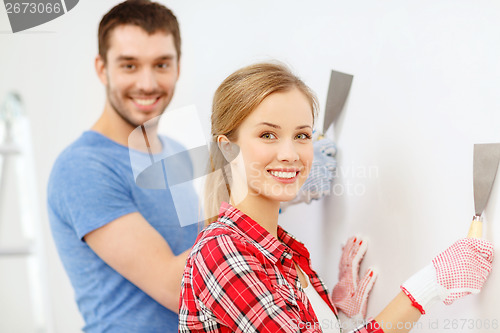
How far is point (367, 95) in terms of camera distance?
1264 mm

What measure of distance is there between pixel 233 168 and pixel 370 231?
44cm

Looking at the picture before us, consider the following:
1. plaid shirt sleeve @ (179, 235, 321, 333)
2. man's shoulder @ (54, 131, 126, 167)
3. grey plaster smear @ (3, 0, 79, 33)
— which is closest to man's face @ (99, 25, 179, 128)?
man's shoulder @ (54, 131, 126, 167)

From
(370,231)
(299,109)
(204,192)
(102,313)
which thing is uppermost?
(299,109)

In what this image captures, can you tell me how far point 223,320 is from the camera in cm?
86

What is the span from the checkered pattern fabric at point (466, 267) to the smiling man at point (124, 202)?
572 mm

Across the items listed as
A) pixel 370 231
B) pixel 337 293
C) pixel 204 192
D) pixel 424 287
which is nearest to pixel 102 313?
pixel 204 192

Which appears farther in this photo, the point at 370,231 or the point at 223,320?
the point at 370,231

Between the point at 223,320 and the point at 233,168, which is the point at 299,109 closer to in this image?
the point at 233,168

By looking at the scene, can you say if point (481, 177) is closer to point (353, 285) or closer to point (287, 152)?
point (287, 152)

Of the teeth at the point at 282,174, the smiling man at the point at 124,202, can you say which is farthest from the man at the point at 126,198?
the teeth at the point at 282,174

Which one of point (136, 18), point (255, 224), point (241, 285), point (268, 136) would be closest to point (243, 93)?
point (268, 136)

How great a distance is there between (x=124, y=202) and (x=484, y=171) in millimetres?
828

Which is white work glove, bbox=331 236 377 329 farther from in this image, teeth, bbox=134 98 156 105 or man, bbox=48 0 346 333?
teeth, bbox=134 98 156 105

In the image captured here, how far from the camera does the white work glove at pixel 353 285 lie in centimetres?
126
